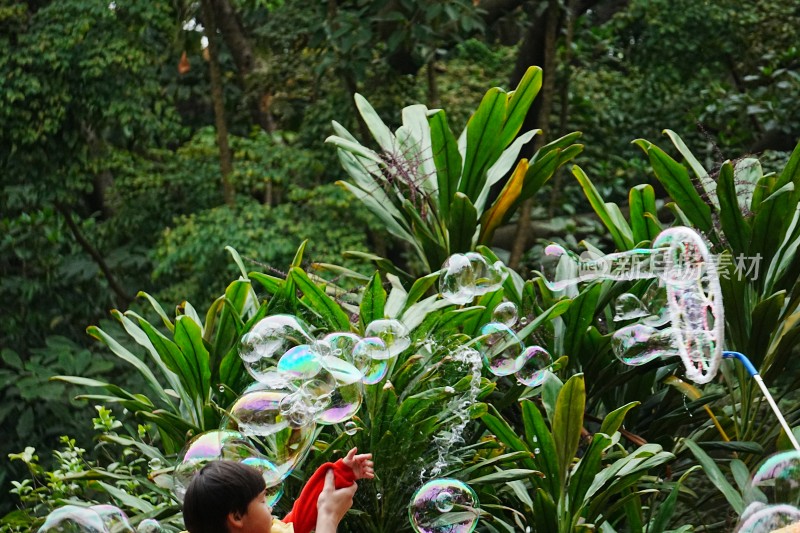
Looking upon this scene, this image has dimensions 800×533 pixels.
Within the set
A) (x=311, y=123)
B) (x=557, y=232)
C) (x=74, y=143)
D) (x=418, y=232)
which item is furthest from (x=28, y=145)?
(x=418, y=232)

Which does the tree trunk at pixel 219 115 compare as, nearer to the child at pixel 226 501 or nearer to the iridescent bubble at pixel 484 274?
the iridescent bubble at pixel 484 274

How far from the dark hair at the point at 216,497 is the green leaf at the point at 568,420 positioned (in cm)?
104

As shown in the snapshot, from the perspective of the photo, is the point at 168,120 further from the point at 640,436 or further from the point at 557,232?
the point at 640,436

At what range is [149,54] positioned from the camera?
22.6ft

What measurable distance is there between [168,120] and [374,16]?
1.61 metres

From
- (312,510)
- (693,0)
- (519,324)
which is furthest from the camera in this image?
(693,0)

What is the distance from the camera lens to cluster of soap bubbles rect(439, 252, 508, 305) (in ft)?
10.3

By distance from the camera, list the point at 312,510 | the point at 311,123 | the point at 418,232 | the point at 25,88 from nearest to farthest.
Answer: the point at 312,510 < the point at 418,232 < the point at 25,88 < the point at 311,123

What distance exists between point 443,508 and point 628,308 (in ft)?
3.08

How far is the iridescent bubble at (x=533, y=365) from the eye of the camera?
3.07 m

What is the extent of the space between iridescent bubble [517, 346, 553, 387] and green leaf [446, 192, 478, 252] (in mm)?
617

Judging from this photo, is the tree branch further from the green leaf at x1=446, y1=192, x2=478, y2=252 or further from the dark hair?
the dark hair

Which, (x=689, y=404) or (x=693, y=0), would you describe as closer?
(x=689, y=404)

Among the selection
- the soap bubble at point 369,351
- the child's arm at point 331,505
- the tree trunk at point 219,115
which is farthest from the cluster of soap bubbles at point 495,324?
the tree trunk at point 219,115
